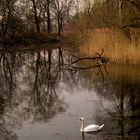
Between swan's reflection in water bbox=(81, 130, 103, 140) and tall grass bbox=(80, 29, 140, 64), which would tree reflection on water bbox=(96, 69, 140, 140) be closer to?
swan's reflection in water bbox=(81, 130, 103, 140)

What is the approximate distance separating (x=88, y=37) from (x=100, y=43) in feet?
8.48

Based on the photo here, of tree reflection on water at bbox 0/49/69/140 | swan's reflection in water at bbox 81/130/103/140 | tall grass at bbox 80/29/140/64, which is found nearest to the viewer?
swan's reflection in water at bbox 81/130/103/140

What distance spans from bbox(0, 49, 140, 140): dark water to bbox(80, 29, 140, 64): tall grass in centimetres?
51

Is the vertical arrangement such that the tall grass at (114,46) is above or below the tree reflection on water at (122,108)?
above

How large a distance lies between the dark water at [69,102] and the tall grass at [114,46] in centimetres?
51

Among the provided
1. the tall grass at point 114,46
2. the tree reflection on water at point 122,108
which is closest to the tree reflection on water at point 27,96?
the tree reflection on water at point 122,108

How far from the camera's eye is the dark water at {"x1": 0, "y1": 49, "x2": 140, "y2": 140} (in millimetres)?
9344

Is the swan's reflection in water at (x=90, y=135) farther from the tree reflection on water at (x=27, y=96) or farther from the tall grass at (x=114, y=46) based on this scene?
the tall grass at (x=114, y=46)

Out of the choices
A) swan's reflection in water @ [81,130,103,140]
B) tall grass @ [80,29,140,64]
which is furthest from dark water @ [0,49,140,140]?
tall grass @ [80,29,140,64]

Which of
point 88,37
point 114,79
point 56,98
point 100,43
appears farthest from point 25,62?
point 56,98

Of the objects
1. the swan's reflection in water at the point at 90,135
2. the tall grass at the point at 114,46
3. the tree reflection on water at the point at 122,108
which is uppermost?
the tall grass at the point at 114,46

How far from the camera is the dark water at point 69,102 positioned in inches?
368

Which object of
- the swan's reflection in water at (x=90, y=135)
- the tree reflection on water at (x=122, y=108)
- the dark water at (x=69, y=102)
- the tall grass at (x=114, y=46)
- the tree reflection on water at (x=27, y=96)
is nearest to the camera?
the swan's reflection in water at (x=90, y=135)

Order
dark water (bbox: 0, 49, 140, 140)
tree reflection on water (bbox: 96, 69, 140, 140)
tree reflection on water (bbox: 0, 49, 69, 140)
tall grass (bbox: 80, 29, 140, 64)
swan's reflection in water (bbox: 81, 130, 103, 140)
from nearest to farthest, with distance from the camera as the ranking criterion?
swan's reflection in water (bbox: 81, 130, 103, 140) → tree reflection on water (bbox: 96, 69, 140, 140) → dark water (bbox: 0, 49, 140, 140) → tree reflection on water (bbox: 0, 49, 69, 140) → tall grass (bbox: 80, 29, 140, 64)
